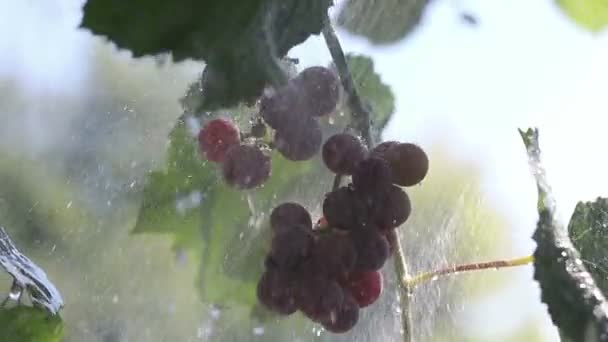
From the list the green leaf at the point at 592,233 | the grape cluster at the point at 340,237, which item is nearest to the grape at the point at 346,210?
the grape cluster at the point at 340,237

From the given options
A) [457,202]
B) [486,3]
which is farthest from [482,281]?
[486,3]

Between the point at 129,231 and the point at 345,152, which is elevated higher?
the point at 345,152

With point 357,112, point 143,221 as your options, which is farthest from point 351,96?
point 143,221

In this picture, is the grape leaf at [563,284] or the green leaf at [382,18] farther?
the green leaf at [382,18]

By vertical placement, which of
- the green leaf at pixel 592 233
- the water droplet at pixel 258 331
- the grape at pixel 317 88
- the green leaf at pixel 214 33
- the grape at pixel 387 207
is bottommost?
the water droplet at pixel 258 331

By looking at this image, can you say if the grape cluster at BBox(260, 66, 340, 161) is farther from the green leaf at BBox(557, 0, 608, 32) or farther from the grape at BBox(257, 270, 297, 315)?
the green leaf at BBox(557, 0, 608, 32)

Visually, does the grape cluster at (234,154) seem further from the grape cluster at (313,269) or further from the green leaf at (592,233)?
the green leaf at (592,233)

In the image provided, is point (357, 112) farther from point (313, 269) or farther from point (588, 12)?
point (588, 12)
